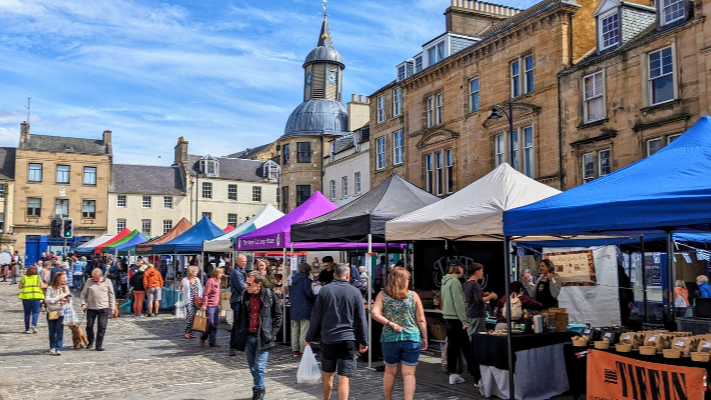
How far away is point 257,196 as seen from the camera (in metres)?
65.8

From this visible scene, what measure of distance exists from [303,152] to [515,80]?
24.6 metres

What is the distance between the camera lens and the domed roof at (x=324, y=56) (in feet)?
177

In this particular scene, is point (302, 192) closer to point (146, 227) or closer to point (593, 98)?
point (146, 227)

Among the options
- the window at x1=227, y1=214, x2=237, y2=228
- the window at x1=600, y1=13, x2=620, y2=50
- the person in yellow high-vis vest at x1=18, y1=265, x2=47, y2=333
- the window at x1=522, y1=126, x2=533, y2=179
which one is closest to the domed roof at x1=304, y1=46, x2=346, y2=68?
the window at x1=227, y1=214, x2=237, y2=228

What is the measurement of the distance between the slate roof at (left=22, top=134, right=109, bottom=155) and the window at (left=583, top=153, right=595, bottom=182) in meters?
51.0

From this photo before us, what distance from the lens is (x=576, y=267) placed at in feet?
43.1

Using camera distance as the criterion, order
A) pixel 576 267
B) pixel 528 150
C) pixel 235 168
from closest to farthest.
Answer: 1. pixel 576 267
2. pixel 528 150
3. pixel 235 168

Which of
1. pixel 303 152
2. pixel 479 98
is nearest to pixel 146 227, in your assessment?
pixel 303 152

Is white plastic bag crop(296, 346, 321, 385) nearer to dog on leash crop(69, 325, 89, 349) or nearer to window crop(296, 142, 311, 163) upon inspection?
dog on leash crop(69, 325, 89, 349)

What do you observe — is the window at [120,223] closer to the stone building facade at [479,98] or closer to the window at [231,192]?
the window at [231,192]

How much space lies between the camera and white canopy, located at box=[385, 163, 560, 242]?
861 cm

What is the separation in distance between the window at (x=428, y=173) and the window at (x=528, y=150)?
22.0 feet

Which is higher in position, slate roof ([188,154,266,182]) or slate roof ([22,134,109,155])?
slate roof ([22,134,109,155])

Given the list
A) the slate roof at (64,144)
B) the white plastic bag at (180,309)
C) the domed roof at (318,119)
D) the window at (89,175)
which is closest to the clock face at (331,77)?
the domed roof at (318,119)
